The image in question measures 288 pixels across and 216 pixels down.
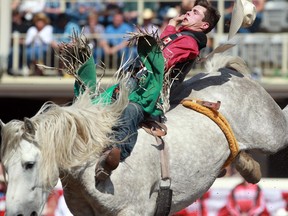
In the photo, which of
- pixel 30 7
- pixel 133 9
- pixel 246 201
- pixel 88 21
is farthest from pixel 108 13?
Answer: pixel 246 201

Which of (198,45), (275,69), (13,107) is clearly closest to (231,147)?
(198,45)

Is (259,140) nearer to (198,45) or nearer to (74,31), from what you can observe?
(198,45)

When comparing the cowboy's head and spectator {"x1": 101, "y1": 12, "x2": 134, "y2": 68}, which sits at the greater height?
the cowboy's head

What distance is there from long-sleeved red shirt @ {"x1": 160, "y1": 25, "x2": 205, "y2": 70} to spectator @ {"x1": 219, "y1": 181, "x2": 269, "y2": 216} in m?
2.90

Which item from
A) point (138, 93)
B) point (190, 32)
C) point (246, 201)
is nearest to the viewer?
point (138, 93)

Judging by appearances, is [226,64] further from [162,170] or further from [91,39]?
[91,39]

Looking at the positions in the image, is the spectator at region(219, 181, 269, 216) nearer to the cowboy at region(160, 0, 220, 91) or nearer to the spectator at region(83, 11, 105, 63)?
the cowboy at region(160, 0, 220, 91)

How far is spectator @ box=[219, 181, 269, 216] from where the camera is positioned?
9.04 metres

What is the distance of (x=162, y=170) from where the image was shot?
595 centimetres

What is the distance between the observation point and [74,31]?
5977mm

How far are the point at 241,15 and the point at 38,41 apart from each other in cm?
719

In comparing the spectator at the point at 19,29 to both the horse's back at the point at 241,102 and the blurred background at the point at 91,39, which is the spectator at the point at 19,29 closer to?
the blurred background at the point at 91,39

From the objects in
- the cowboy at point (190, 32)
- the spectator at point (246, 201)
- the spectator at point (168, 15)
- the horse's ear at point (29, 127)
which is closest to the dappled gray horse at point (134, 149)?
the horse's ear at point (29, 127)

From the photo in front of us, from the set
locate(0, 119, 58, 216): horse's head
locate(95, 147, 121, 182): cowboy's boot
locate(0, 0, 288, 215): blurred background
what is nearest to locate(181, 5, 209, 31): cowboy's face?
locate(95, 147, 121, 182): cowboy's boot
